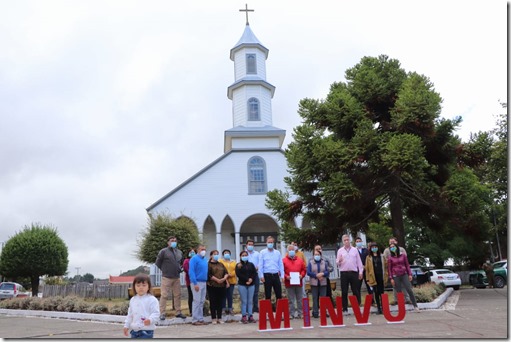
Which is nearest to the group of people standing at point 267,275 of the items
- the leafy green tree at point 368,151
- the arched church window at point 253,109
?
the leafy green tree at point 368,151

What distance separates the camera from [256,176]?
2755 cm

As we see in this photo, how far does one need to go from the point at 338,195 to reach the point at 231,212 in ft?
38.7

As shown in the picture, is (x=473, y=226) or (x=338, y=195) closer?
(x=338, y=195)

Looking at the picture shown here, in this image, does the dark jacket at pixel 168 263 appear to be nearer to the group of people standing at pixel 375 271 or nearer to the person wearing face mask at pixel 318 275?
the person wearing face mask at pixel 318 275

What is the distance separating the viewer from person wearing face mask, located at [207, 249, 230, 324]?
34.6 feet

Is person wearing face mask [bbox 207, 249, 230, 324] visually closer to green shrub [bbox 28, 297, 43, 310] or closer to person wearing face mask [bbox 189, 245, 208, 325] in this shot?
person wearing face mask [bbox 189, 245, 208, 325]

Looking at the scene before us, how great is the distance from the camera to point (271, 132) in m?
28.4

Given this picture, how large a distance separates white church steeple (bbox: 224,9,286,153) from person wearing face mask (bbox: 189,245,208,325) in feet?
58.9

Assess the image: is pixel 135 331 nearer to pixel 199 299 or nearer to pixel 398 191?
pixel 199 299

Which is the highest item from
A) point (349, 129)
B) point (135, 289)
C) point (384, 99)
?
point (384, 99)

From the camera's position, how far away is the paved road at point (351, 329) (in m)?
7.72

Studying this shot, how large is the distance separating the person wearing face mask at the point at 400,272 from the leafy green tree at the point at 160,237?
9.89 metres

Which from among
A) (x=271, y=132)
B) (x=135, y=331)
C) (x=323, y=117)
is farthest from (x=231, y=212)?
(x=135, y=331)

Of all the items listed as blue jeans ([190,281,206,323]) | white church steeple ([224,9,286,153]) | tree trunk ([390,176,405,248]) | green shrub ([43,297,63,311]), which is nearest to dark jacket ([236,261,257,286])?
blue jeans ([190,281,206,323])
